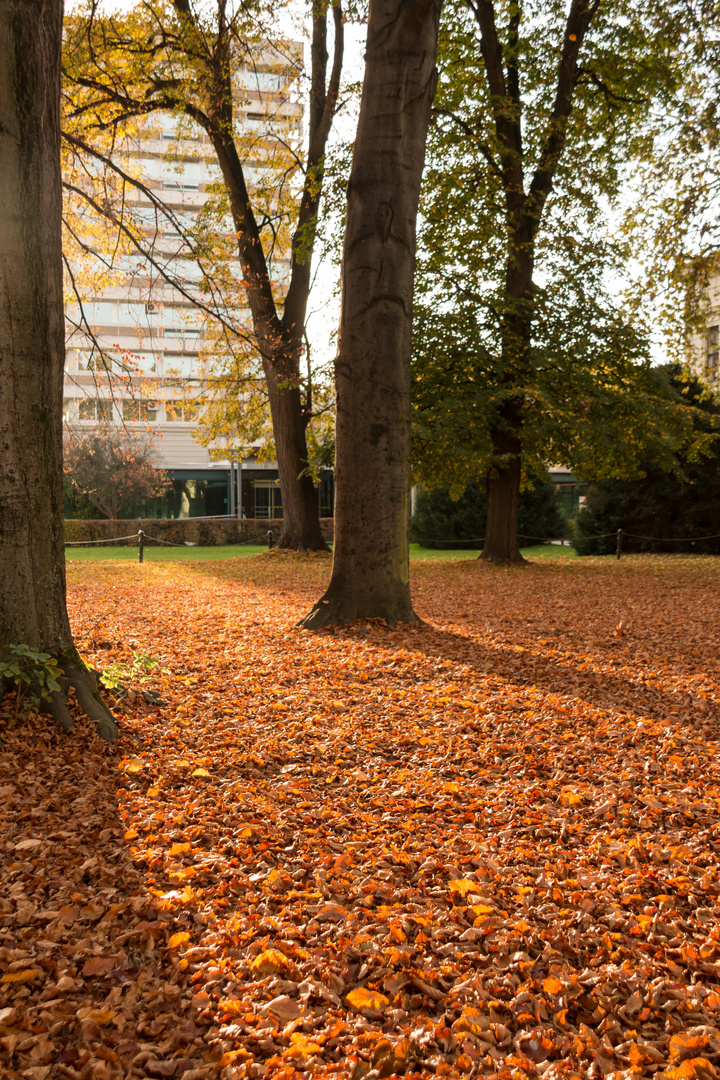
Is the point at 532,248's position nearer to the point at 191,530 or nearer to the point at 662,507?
the point at 662,507

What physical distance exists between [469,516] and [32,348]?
71.5 ft

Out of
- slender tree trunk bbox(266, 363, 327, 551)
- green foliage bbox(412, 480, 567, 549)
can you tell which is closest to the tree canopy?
slender tree trunk bbox(266, 363, 327, 551)

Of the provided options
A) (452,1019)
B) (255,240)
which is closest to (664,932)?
(452,1019)

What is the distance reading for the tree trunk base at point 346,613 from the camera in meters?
7.51

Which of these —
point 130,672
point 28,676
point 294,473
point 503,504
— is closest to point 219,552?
point 294,473

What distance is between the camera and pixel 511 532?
56.7ft

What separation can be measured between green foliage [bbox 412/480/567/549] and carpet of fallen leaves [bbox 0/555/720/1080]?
63.0ft

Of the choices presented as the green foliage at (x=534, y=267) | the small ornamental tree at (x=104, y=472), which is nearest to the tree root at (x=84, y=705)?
the green foliage at (x=534, y=267)

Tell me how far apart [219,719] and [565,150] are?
55.0 feet

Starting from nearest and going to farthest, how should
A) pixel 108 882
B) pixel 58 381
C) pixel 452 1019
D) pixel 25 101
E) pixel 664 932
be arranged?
pixel 452 1019 → pixel 664 932 → pixel 108 882 → pixel 25 101 → pixel 58 381

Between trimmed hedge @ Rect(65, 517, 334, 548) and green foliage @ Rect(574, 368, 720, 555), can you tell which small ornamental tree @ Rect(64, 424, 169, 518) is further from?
green foliage @ Rect(574, 368, 720, 555)

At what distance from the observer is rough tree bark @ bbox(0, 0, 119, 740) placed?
3.87 m

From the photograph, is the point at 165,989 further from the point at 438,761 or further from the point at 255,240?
the point at 255,240

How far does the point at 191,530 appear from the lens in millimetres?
27719
